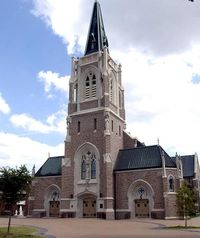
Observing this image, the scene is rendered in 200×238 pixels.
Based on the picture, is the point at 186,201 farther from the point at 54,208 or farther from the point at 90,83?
the point at 90,83

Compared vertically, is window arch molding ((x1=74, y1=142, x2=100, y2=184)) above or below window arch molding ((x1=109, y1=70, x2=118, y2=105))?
below

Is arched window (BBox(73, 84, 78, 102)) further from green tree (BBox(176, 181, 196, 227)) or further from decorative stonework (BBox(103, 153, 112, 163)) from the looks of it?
green tree (BBox(176, 181, 196, 227))

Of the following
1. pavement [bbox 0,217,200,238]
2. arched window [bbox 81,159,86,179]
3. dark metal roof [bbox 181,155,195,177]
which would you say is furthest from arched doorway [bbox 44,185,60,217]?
dark metal roof [bbox 181,155,195,177]

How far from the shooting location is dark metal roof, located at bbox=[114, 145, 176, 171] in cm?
4466

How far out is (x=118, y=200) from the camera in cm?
4547

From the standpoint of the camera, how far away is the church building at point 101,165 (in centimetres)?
4388

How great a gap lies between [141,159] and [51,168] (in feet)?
52.9

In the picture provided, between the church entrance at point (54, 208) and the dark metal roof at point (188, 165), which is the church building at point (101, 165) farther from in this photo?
the dark metal roof at point (188, 165)

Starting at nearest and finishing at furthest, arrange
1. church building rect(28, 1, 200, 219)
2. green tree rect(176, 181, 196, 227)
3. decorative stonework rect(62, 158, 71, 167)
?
green tree rect(176, 181, 196, 227) → church building rect(28, 1, 200, 219) → decorative stonework rect(62, 158, 71, 167)

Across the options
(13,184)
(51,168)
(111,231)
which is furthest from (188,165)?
(13,184)

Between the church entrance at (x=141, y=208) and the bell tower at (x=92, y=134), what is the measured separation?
3.64 m

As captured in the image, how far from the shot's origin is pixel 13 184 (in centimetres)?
2256

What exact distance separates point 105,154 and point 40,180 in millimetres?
13282

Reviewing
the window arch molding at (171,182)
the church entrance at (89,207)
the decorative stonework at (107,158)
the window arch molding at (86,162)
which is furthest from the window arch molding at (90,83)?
the window arch molding at (171,182)
